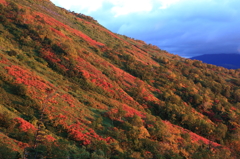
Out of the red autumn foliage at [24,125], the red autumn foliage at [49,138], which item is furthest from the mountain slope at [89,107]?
the red autumn foliage at [49,138]

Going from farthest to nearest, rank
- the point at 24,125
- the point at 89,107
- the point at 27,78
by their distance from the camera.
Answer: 1. the point at 89,107
2. the point at 27,78
3. the point at 24,125

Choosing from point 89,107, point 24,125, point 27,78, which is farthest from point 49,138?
point 27,78

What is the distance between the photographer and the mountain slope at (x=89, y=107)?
16.2m

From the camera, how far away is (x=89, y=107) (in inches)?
1020

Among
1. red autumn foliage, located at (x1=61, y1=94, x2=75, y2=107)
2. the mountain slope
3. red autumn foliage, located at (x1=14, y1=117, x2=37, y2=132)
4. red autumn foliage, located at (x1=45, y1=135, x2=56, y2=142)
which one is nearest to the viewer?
red autumn foliage, located at (x1=45, y1=135, x2=56, y2=142)

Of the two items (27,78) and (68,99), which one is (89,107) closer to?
(68,99)

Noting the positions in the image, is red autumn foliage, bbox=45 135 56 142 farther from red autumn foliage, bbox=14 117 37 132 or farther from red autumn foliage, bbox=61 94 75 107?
red autumn foliage, bbox=61 94 75 107

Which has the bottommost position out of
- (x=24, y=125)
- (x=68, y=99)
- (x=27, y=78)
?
(x=24, y=125)

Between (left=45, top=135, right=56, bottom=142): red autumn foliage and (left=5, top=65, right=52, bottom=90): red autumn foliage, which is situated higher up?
(left=5, top=65, right=52, bottom=90): red autumn foliage

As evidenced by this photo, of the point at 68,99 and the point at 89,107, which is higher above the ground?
the point at 89,107

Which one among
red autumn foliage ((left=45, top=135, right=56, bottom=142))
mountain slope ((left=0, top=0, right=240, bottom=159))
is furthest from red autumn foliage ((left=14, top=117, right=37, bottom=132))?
red autumn foliage ((left=45, top=135, right=56, bottom=142))

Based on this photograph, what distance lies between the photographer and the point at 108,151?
17484mm

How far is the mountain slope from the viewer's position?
53.3 feet

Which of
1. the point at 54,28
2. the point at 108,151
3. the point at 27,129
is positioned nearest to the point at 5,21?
the point at 54,28
